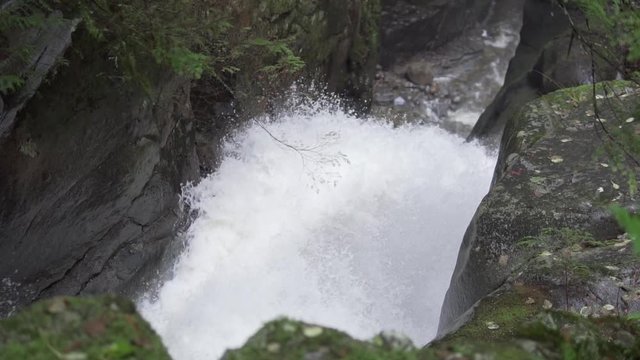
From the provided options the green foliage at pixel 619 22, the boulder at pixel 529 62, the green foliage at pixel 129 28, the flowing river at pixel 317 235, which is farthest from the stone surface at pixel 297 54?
the green foliage at pixel 619 22

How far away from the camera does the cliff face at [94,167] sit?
4.97 meters

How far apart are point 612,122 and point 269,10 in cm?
453

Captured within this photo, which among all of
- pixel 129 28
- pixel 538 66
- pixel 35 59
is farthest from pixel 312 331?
pixel 538 66

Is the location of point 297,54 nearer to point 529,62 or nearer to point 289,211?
point 289,211

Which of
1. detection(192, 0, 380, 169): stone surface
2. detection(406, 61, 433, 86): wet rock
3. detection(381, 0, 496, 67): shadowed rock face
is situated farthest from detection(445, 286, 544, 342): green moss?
detection(381, 0, 496, 67): shadowed rock face

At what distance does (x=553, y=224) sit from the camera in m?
5.36

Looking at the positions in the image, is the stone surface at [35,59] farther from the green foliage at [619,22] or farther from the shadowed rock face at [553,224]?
the shadowed rock face at [553,224]

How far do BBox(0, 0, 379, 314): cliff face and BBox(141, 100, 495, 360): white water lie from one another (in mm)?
533

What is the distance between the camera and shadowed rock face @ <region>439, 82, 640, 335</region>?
4527mm

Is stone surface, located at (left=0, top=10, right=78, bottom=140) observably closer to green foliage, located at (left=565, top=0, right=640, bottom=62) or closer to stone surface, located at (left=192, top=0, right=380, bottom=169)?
stone surface, located at (left=192, top=0, right=380, bottom=169)

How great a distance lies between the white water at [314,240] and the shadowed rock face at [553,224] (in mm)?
1461

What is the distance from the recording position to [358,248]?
7.83m

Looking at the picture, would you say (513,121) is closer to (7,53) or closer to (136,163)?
(136,163)

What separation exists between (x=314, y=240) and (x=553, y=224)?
10.7 feet
